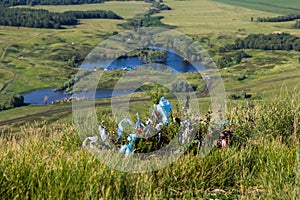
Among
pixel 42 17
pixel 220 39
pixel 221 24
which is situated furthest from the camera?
pixel 221 24

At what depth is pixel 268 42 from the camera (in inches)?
5468

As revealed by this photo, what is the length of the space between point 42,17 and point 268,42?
8651 cm

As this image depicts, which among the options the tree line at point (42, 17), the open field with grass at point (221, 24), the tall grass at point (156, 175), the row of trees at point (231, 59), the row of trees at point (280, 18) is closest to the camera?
the tall grass at point (156, 175)

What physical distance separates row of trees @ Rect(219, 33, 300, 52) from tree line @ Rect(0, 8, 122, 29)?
65.1 metres

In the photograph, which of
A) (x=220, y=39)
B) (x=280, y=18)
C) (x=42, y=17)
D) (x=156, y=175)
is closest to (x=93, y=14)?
(x=42, y=17)

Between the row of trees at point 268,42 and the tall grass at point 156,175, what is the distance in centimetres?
12728

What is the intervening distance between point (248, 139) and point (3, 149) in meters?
3.83

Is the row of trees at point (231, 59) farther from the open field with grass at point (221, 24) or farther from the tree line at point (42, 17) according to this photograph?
the tree line at point (42, 17)

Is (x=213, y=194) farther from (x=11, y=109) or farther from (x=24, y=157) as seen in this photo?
(x=11, y=109)

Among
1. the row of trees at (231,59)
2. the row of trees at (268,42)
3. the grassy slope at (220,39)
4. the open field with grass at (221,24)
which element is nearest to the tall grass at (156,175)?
the grassy slope at (220,39)

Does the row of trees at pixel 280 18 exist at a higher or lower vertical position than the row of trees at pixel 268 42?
higher

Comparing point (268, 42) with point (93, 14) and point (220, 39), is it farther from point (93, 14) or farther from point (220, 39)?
point (93, 14)

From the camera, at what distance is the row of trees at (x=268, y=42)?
440 feet

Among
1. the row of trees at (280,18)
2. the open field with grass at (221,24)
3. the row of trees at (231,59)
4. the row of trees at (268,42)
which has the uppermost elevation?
the row of trees at (280,18)
